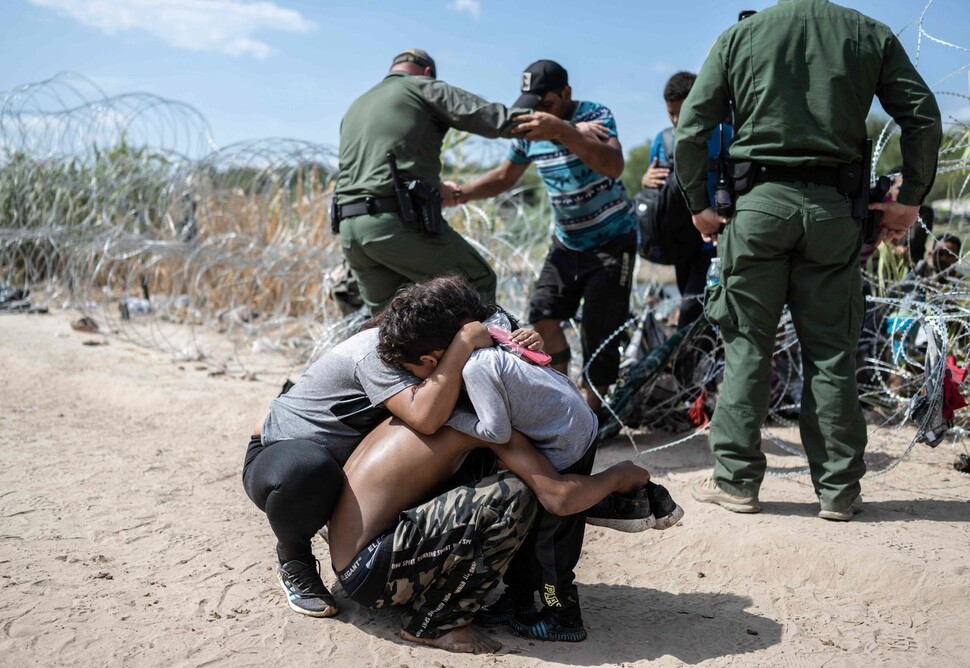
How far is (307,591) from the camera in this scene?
108 inches

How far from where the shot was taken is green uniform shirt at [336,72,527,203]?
417cm

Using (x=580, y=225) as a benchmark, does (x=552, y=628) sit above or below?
below

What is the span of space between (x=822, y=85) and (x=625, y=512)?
1791 mm

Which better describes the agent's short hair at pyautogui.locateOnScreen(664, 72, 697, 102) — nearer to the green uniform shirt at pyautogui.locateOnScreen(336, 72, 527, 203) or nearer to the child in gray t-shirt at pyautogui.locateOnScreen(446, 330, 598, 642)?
the green uniform shirt at pyautogui.locateOnScreen(336, 72, 527, 203)

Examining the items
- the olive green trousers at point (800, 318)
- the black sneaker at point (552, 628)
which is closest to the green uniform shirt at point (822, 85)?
the olive green trousers at point (800, 318)

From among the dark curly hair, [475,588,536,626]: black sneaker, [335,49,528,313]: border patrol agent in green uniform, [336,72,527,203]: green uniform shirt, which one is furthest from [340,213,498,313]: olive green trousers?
[475,588,536,626]: black sneaker

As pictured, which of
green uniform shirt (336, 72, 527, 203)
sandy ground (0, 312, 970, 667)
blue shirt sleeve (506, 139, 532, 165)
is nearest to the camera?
sandy ground (0, 312, 970, 667)

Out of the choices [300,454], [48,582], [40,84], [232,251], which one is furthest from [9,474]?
[40,84]

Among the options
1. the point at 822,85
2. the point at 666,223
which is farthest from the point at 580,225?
the point at 822,85

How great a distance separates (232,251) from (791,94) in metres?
5.14

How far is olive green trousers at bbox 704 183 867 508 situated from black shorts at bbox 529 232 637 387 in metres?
1.10

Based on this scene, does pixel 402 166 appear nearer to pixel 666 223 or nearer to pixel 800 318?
pixel 666 223

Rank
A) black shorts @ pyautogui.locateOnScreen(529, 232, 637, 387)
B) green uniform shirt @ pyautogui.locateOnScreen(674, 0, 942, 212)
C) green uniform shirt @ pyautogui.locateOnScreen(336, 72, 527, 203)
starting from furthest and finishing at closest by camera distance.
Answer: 1. black shorts @ pyautogui.locateOnScreen(529, 232, 637, 387)
2. green uniform shirt @ pyautogui.locateOnScreen(336, 72, 527, 203)
3. green uniform shirt @ pyautogui.locateOnScreen(674, 0, 942, 212)

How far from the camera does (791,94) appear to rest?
3.33 metres
